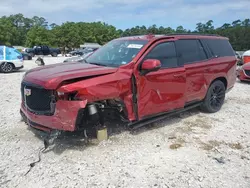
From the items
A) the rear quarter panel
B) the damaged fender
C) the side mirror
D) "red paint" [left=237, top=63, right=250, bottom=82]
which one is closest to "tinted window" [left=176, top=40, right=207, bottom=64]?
the rear quarter panel

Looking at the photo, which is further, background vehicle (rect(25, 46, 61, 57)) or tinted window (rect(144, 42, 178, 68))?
background vehicle (rect(25, 46, 61, 57))

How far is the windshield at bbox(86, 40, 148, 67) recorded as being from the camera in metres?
4.48

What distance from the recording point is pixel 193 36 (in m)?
5.61

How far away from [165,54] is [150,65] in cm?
82

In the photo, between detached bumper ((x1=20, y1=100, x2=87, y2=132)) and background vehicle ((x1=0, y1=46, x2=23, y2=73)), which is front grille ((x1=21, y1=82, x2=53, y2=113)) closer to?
detached bumper ((x1=20, y1=100, x2=87, y2=132))

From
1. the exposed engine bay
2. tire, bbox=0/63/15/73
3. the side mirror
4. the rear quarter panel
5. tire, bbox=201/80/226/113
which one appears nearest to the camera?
the exposed engine bay

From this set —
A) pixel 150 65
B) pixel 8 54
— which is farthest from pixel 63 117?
pixel 8 54

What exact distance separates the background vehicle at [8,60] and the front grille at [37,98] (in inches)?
448

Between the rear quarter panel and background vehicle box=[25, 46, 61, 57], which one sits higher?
the rear quarter panel

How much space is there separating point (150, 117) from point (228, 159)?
4.94ft

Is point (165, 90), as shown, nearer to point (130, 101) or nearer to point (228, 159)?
point (130, 101)

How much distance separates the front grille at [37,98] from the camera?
3.73 metres

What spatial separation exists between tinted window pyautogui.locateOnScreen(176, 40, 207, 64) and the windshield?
0.90 metres

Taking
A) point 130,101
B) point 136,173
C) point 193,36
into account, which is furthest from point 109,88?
point 193,36
